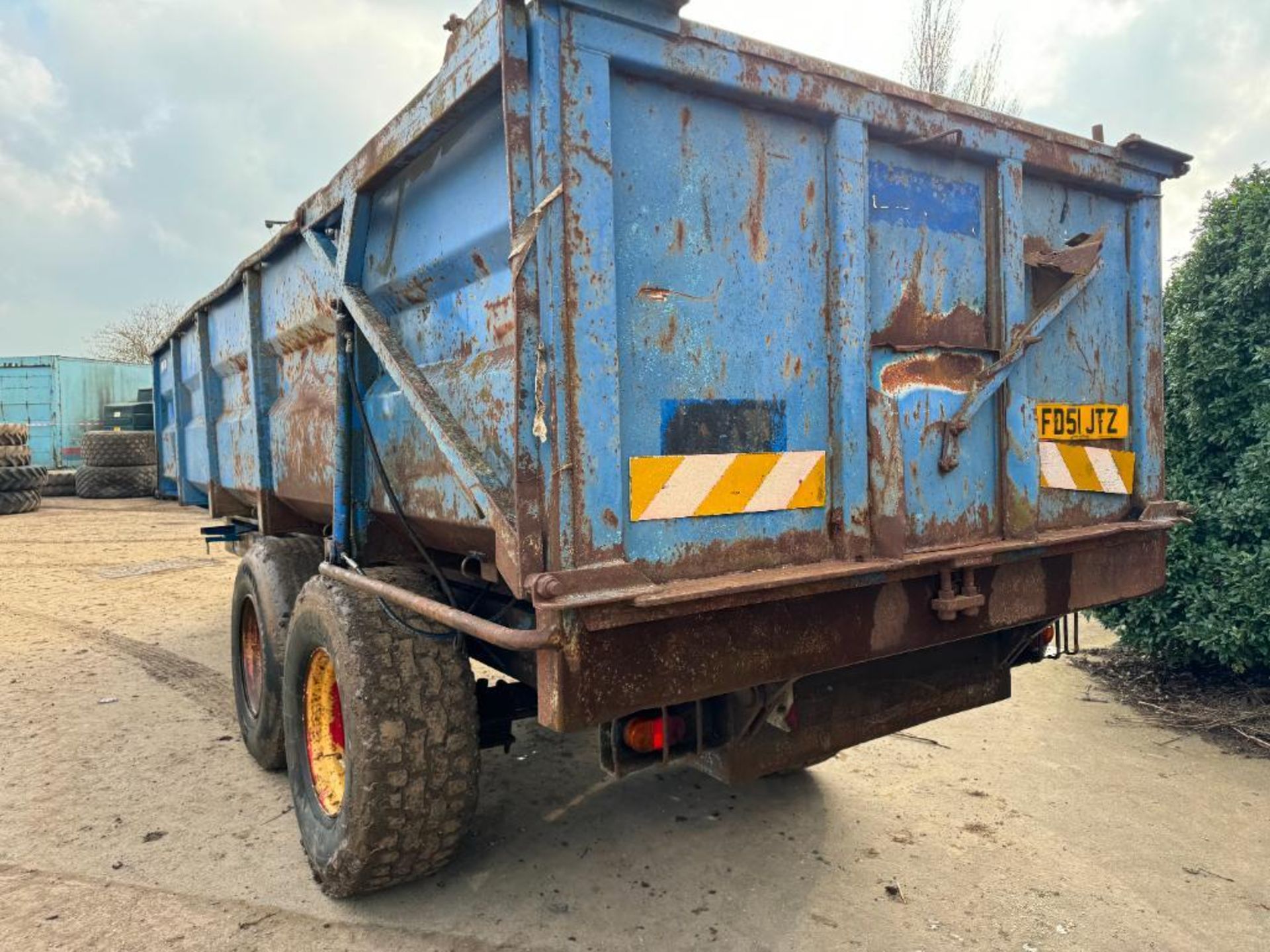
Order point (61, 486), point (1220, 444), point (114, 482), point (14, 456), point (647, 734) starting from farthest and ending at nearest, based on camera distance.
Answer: point (61, 486) < point (114, 482) < point (14, 456) < point (1220, 444) < point (647, 734)

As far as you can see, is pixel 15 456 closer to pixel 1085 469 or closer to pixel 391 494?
pixel 391 494

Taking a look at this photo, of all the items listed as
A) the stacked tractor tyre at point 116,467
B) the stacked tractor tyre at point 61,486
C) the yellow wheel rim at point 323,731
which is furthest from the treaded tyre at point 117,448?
the yellow wheel rim at point 323,731

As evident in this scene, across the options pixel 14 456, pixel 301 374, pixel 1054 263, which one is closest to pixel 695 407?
pixel 1054 263

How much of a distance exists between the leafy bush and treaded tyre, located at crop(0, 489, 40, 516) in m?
16.8

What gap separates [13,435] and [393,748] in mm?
16624

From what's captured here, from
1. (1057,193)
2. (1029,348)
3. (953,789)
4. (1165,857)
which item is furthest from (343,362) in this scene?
(1165,857)

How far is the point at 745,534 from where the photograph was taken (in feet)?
7.22

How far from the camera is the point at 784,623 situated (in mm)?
2240

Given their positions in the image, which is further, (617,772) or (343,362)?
(343,362)

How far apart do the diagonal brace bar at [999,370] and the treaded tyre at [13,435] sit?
17411mm

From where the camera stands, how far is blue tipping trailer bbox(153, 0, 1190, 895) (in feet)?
6.37

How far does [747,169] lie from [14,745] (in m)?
4.54

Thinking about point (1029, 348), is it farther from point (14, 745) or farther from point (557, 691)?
point (14, 745)

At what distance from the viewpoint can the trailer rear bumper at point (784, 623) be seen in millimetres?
1951
